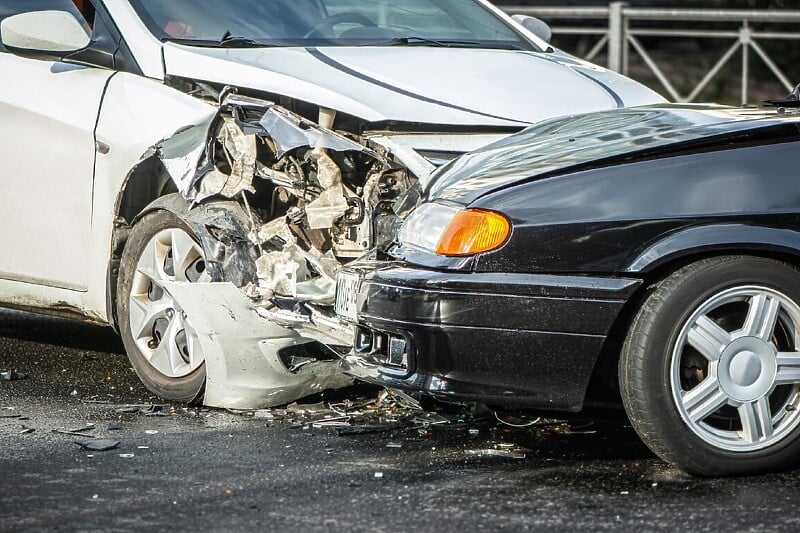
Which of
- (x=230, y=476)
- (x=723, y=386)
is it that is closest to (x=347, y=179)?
(x=230, y=476)

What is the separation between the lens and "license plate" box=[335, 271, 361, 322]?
4617mm

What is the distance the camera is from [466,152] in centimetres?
512

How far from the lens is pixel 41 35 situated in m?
5.88

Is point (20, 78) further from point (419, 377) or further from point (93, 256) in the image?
point (419, 377)

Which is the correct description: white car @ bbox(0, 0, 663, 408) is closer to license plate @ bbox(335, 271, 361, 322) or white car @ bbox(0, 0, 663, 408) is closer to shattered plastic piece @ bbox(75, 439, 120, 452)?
license plate @ bbox(335, 271, 361, 322)

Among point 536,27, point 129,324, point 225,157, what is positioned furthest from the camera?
point 536,27

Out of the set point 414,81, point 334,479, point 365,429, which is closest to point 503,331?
point 334,479

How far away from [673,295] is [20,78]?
305 centimetres

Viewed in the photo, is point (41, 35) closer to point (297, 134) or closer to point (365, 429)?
point (297, 134)

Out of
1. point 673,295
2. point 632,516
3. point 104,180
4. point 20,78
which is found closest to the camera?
point 632,516

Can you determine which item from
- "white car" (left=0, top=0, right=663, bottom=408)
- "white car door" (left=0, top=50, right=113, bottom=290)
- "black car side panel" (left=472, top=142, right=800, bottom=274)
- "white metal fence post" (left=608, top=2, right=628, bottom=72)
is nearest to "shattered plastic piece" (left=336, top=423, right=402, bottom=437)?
"white car" (left=0, top=0, right=663, bottom=408)

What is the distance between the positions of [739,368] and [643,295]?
35 cm

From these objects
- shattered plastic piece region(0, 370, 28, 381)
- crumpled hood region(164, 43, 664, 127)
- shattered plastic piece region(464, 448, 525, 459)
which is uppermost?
crumpled hood region(164, 43, 664, 127)

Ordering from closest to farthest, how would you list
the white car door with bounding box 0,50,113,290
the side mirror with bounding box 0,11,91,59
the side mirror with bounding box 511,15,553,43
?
the white car door with bounding box 0,50,113,290 → the side mirror with bounding box 0,11,91,59 → the side mirror with bounding box 511,15,553,43
